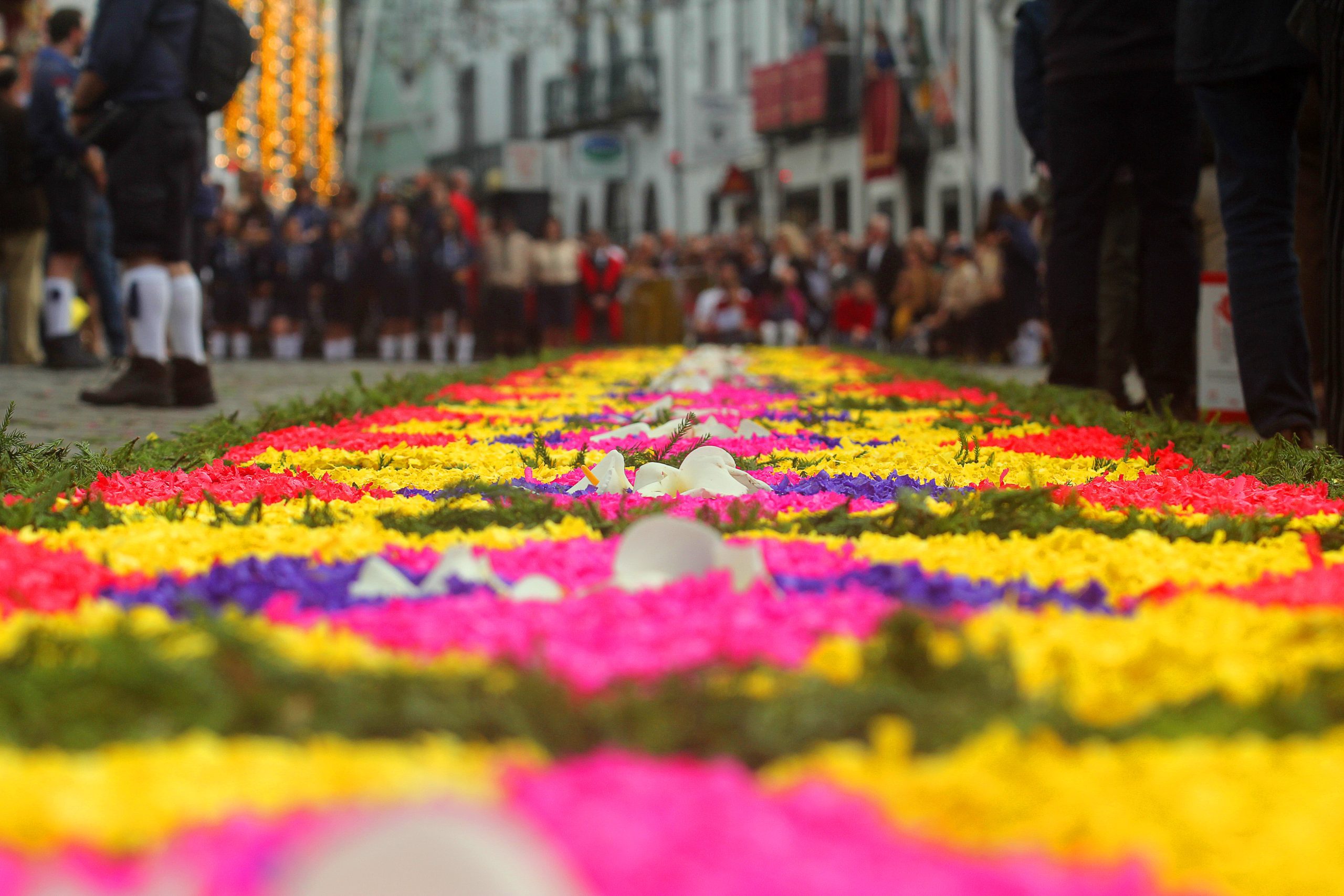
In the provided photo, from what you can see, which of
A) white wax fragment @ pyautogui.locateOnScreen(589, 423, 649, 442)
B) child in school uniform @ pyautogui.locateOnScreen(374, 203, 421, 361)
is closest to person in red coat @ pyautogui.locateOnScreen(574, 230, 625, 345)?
child in school uniform @ pyautogui.locateOnScreen(374, 203, 421, 361)

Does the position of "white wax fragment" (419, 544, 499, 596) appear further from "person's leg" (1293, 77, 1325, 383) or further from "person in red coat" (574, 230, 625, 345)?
"person in red coat" (574, 230, 625, 345)

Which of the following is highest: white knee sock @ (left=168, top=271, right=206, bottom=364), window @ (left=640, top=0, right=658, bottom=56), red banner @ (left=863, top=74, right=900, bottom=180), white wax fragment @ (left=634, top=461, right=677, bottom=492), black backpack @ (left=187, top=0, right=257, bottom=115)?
window @ (left=640, top=0, right=658, bottom=56)

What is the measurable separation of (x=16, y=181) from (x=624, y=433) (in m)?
7.54

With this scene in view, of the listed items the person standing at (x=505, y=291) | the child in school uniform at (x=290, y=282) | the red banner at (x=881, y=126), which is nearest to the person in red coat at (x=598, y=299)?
the person standing at (x=505, y=291)

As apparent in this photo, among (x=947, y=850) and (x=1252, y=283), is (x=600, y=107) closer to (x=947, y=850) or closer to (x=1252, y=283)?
(x=1252, y=283)

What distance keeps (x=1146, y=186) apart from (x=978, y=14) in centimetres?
1955

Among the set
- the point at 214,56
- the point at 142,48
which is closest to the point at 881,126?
the point at 214,56

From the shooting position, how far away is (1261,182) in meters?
4.22

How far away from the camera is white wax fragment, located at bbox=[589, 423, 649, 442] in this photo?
407 centimetres

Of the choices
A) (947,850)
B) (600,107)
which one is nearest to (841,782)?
(947,850)

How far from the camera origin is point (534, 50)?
47562 mm

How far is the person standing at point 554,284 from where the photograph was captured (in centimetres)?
1895

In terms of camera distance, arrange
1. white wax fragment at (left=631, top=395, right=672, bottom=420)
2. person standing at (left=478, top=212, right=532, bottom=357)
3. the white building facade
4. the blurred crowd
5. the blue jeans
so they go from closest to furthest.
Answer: white wax fragment at (left=631, top=395, right=672, bottom=420), the blue jeans, the blurred crowd, person standing at (left=478, top=212, right=532, bottom=357), the white building facade

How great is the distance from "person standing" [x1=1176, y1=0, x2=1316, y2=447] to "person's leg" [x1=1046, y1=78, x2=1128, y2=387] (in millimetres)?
1232
